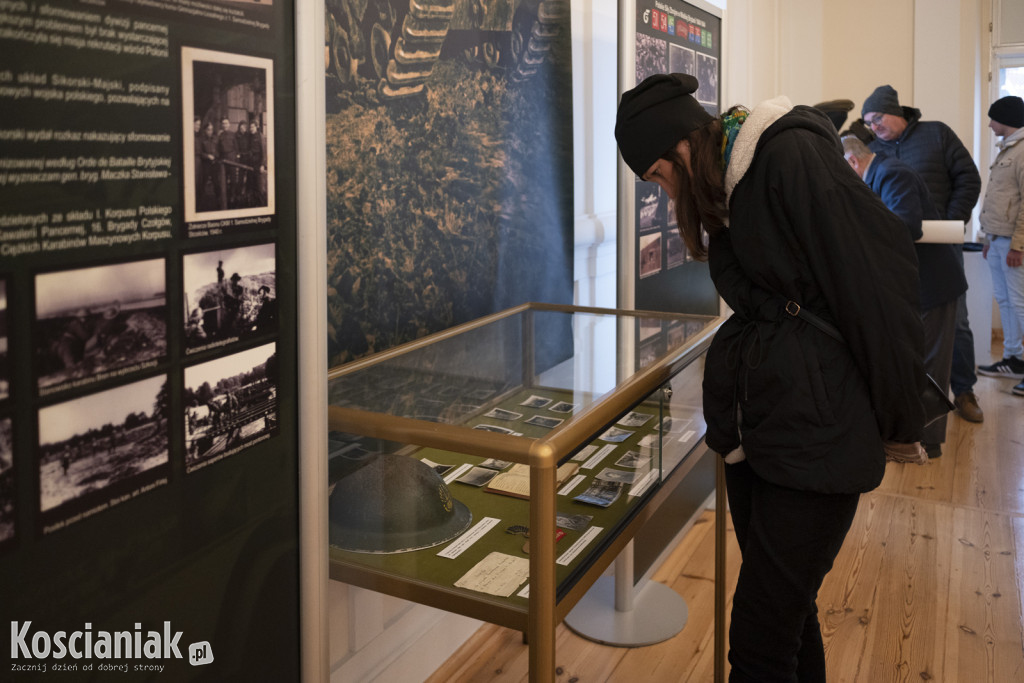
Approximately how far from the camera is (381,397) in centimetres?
179

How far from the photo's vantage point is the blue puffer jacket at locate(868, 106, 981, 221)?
5.31 meters

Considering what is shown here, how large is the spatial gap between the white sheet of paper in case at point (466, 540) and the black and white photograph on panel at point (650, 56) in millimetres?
1636

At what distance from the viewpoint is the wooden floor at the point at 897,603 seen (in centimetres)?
281

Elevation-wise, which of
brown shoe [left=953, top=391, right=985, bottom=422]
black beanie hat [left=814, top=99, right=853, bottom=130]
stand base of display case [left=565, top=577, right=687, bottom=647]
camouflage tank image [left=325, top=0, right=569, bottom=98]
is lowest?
stand base of display case [left=565, top=577, right=687, bottom=647]

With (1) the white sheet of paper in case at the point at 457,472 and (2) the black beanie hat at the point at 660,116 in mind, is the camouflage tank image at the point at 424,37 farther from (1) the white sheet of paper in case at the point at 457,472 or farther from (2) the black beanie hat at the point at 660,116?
(1) the white sheet of paper in case at the point at 457,472

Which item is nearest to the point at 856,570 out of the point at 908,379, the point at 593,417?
the point at 908,379

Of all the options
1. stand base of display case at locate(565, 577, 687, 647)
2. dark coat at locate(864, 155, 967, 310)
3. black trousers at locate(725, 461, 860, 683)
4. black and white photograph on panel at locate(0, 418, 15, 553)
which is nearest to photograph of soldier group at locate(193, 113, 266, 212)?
black and white photograph on panel at locate(0, 418, 15, 553)

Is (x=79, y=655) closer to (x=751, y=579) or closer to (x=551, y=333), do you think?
(x=751, y=579)

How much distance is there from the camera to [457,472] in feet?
5.46

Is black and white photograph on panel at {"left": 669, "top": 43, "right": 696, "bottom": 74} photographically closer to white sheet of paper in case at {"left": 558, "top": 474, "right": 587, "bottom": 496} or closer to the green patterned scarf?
the green patterned scarf

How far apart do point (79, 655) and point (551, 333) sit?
1541mm

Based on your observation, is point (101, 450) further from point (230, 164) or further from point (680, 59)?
point (680, 59)

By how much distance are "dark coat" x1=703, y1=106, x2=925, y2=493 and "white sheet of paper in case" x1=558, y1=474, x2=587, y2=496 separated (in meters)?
0.38

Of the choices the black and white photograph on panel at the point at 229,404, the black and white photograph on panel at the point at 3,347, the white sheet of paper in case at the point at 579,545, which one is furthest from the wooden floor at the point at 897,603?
the black and white photograph on panel at the point at 3,347
